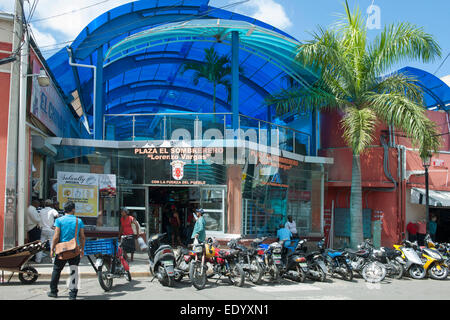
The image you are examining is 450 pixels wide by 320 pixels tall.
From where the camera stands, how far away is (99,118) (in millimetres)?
15500

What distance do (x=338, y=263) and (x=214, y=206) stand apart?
4.74m

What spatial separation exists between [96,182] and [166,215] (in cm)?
385

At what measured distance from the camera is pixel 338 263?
1148 cm

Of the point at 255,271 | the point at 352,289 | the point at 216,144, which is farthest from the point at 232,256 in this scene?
the point at 216,144

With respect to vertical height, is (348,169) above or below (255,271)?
above

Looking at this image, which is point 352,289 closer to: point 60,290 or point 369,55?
point 60,290

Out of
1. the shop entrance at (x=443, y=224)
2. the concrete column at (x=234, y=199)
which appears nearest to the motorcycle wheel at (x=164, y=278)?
the concrete column at (x=234, y=199)

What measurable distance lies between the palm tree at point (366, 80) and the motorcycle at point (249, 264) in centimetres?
579

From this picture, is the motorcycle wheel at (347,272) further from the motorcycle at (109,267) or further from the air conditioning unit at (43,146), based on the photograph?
the air conditioning unit at (43,146)

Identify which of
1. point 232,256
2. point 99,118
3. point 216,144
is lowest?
point 232,256

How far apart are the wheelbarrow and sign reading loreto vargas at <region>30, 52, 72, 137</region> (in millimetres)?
4677

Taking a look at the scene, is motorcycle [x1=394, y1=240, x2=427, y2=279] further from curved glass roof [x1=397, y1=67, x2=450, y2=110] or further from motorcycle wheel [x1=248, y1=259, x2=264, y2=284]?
curved glass roof [x1=397, y1=67, x2=450, y2=110]

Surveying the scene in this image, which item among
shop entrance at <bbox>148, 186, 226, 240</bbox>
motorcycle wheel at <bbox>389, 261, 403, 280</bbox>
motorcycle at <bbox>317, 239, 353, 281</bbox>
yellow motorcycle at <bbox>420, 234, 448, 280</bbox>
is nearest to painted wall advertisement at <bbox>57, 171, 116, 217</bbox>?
shop entrance at <bbox>148, 186, 226, 240</bbox>

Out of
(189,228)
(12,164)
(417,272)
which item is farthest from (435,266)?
(12,164)
